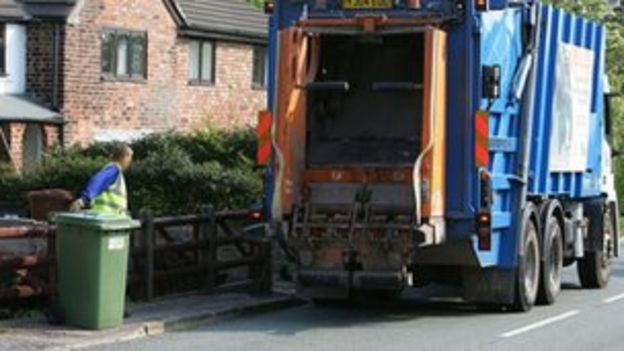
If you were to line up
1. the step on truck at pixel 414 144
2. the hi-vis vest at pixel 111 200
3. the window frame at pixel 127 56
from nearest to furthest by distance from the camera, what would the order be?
the hi-vis vest at pixel 111 200 < the step on truck at pixel 414 144 < the window frame at pixel 127 56

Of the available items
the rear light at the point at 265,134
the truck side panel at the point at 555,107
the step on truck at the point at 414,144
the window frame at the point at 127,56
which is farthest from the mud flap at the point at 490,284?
the window frame at the point at 127,56

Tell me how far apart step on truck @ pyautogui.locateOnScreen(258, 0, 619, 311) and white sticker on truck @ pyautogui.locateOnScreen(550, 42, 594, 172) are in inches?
5.3

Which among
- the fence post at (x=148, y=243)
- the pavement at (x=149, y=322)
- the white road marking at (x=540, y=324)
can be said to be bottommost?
the white road marking at (x=540, y=324)

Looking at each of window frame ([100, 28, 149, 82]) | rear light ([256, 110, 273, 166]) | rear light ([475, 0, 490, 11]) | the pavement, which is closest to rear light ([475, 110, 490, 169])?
rear light ([475, 0, 490, 11])

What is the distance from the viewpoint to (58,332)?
455 inches

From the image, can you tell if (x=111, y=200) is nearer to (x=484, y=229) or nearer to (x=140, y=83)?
(x=484, y=229)

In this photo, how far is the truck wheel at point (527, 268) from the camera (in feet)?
45.4

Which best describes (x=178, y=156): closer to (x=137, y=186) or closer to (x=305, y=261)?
(x=137, y=186)

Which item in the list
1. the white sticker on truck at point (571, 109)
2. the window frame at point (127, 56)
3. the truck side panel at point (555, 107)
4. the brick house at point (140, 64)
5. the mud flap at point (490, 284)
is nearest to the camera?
the mud flap at point (490, 284)

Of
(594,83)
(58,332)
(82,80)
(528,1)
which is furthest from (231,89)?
(58,332)

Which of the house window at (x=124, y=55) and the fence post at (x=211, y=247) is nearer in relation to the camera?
the fence post at (x=211, y=247)

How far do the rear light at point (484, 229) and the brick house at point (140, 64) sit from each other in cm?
1560

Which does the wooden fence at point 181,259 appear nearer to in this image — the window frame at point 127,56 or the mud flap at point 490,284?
the mud flap at point 490,284

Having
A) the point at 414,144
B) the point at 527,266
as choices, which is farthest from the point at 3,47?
the point at 527,266
